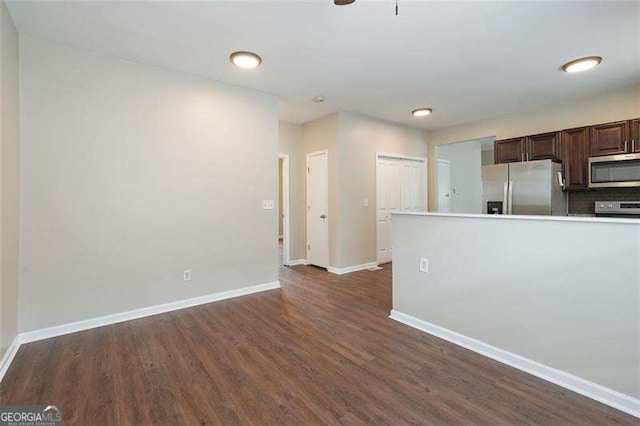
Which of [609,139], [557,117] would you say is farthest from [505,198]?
[557,117]

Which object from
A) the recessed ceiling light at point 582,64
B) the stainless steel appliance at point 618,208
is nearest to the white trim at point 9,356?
the recessed ceiling light at point 582,64

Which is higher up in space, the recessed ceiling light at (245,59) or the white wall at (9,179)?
the recessed ceiling light at (245,59)

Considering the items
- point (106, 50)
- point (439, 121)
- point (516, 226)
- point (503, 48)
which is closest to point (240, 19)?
point (106, 50)

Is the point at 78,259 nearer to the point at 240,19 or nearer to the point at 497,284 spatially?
the point at 240,19

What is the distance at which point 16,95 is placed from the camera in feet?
8.03

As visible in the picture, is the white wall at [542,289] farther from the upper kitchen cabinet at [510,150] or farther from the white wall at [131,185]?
the upper kitchen cabinet at [510,150]

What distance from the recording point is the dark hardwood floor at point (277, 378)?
1.69 m

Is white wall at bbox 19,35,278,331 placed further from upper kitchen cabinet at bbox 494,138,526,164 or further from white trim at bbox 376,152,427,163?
upper kitchen cabinet at bbox 494,138,526,164

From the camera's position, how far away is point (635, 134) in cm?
362

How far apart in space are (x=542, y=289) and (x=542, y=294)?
0.12 ft

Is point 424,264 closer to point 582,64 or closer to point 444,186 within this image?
point 582,64

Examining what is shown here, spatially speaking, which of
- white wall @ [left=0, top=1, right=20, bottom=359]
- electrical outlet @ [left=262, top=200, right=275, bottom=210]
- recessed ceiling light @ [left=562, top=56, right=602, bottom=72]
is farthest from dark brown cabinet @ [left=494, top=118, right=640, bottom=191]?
white wall @ [left=0, top=1, right=20, bottom=359]

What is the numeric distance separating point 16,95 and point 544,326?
457 cm

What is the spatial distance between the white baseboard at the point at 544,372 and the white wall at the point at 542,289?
36 millimetres
